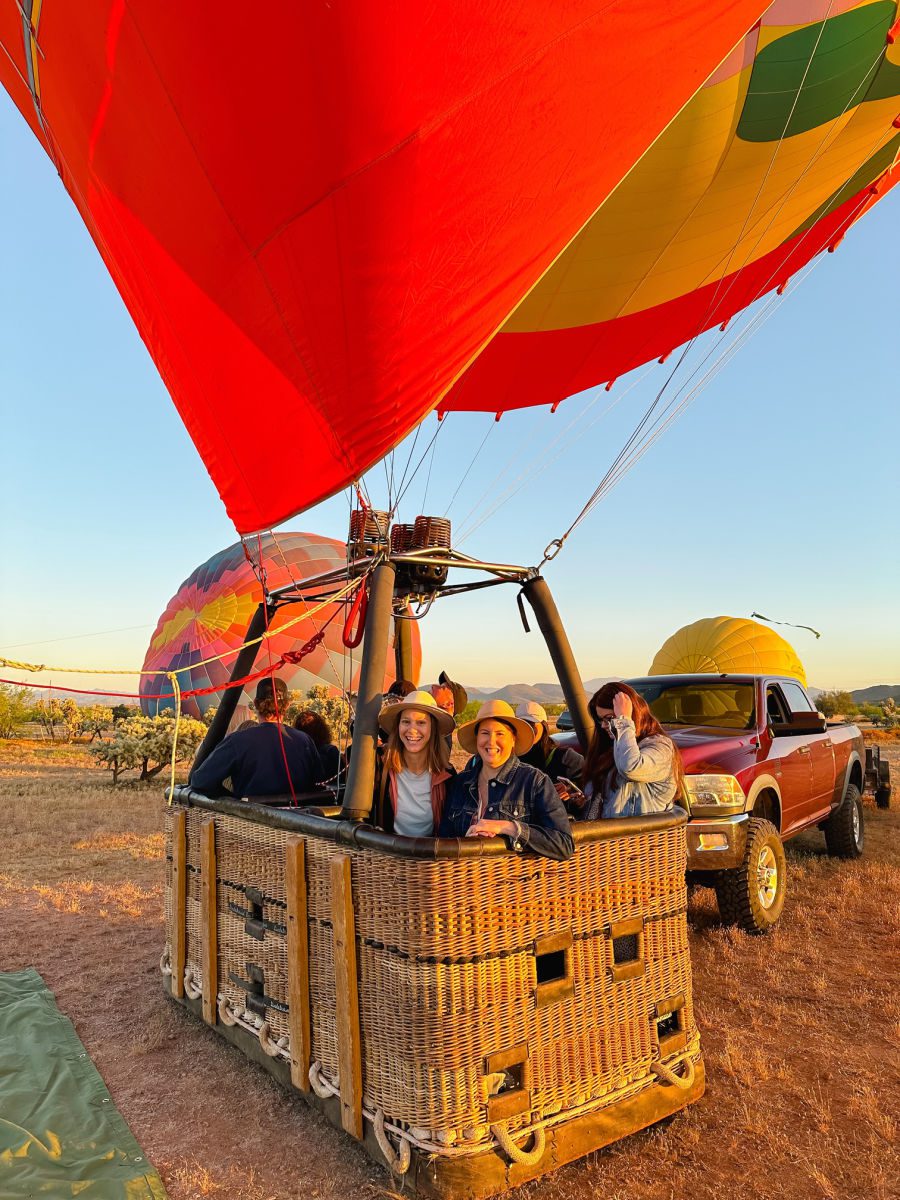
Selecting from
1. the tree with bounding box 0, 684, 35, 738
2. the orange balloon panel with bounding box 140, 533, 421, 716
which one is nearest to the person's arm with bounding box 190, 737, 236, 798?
the orange balloon panel with bounding box 140, 533, 421, 716

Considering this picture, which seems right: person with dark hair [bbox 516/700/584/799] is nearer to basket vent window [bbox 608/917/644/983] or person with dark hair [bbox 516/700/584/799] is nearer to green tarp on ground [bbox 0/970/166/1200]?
basket vent window [bbox 608/917/644/983]

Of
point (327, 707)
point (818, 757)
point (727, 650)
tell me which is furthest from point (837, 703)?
point (818, 757)

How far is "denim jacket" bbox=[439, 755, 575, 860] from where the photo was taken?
3033mm

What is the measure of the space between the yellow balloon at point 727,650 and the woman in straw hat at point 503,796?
18.9 meters

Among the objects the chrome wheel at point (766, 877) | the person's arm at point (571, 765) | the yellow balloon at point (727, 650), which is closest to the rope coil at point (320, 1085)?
the person's arm at point (571, 765)

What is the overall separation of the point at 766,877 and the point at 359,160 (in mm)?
5212

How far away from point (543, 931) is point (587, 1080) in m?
0.62

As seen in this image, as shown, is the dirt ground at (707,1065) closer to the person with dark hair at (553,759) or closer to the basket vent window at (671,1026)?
the basket vent window at (671,1026)

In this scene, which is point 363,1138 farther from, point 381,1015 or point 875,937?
point 875,937

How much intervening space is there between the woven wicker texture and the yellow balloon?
61.5 feet

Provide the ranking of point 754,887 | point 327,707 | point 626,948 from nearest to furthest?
1. point 626,948
2. point 754,887
3. point 327,707

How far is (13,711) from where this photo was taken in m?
34.6

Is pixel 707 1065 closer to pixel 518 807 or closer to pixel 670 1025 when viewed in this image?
pixel 670 1025

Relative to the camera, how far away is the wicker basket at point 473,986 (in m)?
2.81
